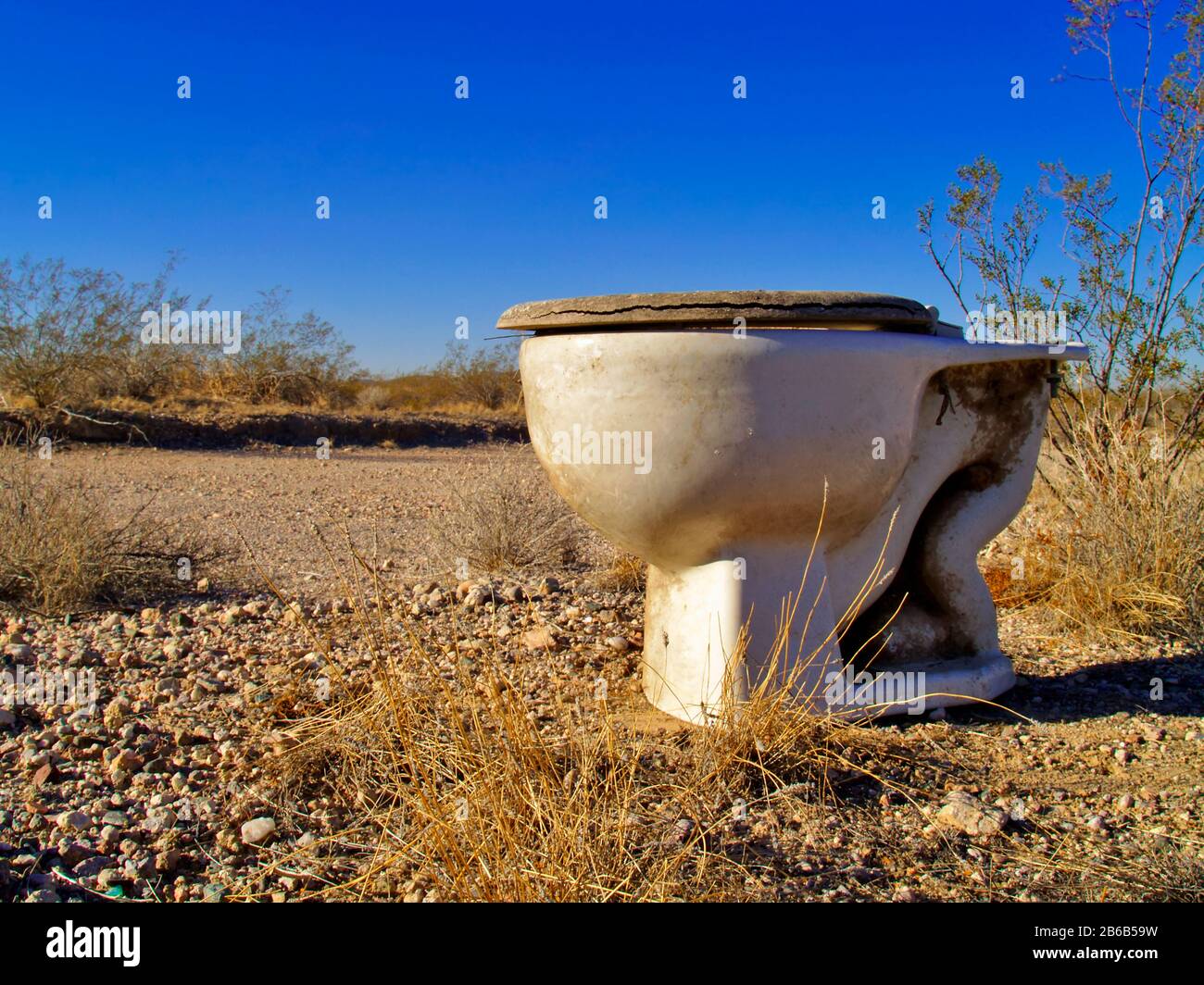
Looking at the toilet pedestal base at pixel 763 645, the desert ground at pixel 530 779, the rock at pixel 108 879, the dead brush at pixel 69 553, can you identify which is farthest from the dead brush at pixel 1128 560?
the dead brush at pixel 69 553

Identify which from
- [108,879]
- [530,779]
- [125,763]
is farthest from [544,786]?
[125,763]

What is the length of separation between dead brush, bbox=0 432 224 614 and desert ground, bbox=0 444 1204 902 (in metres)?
0.11

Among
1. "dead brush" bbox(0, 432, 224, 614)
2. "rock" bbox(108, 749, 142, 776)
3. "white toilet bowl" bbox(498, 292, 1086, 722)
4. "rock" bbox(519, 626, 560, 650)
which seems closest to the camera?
"rock" bbox(108, 749, 142, 776)

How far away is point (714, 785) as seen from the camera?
5.84 ft

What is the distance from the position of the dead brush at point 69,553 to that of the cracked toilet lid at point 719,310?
69.8 inches

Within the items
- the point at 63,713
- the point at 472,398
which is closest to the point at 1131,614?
the point at 63,713

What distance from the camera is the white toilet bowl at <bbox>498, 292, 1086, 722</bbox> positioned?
1985 millimetres

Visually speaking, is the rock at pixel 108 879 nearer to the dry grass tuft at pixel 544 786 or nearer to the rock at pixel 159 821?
the rock at pixel 159 821

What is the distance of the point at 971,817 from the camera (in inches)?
68.8

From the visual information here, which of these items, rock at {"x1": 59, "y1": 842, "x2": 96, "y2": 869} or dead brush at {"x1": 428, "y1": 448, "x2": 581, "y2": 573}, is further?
dead brush at {"x1": 428, "y1": 448, "x2": 581, "y2": 573}

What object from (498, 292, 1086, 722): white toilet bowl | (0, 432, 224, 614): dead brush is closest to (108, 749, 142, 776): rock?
(498, 292, 1086, 722): white toilet bowl

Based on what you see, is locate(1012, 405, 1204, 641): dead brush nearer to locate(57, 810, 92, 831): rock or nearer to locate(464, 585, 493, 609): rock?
locate(464, 585, 493, 609): rock

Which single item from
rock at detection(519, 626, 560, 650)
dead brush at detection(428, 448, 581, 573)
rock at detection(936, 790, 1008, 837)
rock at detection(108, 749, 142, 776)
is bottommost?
rock at detection(936, 790, 1008, 837)
